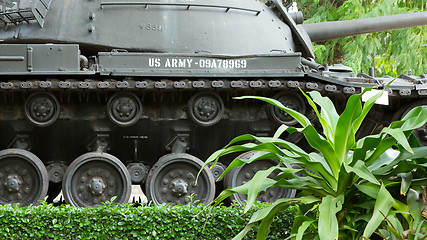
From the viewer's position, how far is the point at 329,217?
Result: 16.1ft

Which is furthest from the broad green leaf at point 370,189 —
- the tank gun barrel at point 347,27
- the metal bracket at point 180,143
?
the tank gun barrel at point 347,27

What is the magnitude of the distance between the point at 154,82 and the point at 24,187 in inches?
90.7

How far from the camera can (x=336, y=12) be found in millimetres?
20312

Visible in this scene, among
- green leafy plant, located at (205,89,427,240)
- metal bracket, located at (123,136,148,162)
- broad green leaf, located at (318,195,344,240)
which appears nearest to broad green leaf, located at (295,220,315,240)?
green leafy plant, located at (205,89,427,240)

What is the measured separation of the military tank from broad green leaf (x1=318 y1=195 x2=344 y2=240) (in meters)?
4.11

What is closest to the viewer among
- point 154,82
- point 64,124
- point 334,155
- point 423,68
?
point 334,155

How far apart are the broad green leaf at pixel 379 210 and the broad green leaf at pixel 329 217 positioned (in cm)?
22

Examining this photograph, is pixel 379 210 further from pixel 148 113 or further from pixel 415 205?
pixel 148 113

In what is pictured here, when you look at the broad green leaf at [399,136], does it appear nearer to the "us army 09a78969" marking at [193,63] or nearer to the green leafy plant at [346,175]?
the green leafy plant at [346,175]

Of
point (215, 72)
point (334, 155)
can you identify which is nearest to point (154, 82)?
point (215, 72)

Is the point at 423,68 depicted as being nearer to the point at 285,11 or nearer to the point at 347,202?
the point at 285,11

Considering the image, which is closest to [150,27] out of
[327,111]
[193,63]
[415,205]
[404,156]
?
[193,63]

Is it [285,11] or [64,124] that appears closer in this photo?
[64,124]

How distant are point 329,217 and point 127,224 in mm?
2024
